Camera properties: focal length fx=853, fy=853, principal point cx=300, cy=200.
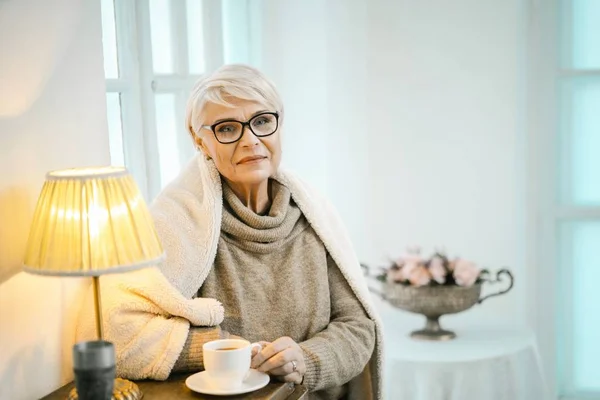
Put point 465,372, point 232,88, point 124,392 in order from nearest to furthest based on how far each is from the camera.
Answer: point 124,392, point 232,88, point 465,372

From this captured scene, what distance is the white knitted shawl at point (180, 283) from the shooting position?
1535 mm

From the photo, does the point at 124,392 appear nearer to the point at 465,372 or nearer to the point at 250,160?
the point at 250,160

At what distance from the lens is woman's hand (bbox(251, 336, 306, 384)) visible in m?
1.57

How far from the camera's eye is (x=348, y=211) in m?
3.29

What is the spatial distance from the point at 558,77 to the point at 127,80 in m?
1.73

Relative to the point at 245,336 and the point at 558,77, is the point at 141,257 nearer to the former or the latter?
the point at 245,336

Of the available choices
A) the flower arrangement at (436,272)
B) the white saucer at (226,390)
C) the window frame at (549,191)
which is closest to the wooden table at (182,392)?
the white saucer at (226,390)

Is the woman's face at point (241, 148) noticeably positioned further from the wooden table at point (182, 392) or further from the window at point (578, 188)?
the window at point (578, 188)

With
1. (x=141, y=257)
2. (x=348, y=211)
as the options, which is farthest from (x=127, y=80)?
(x=348, y=211)

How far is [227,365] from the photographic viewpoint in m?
1.43

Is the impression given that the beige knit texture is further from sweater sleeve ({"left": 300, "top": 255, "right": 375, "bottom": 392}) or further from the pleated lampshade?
the pleated lampshade

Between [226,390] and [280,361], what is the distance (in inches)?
6.5

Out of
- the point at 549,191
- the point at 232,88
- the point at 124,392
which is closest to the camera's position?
the point at 124,392

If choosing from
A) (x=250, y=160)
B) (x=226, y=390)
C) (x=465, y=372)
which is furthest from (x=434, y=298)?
(x=226, y=390)
